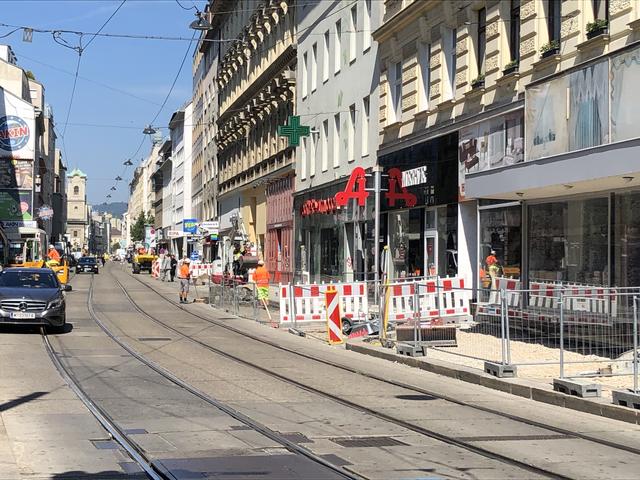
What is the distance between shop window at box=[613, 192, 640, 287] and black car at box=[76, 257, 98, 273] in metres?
60.6

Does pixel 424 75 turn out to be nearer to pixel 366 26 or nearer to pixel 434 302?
pixel 366 26

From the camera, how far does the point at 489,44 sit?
76.7ft

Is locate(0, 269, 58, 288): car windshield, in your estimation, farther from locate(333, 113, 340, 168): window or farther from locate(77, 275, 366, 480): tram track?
locate(333, 113, 340, 168): window

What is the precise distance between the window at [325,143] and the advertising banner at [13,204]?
52100 millimetres

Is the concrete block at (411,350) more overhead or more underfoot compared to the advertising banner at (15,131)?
more underfoot

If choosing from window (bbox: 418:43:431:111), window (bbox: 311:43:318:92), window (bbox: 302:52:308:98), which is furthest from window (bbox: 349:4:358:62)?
window (bbox: 418:43:431:111)

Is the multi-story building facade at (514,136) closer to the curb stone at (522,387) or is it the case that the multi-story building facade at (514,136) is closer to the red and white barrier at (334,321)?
the red and white barrier at (334,321)

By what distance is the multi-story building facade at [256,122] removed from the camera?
156ft

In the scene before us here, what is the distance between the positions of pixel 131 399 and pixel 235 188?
50.5m

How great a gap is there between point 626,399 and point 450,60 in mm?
16686

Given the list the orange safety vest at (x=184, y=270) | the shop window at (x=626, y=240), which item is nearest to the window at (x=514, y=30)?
the shop window at (x=626, y=240)

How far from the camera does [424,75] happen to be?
28.3 metres

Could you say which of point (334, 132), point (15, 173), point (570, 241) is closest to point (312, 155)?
point (334, 132)

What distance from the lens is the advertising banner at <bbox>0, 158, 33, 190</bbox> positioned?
8438 centimetres
